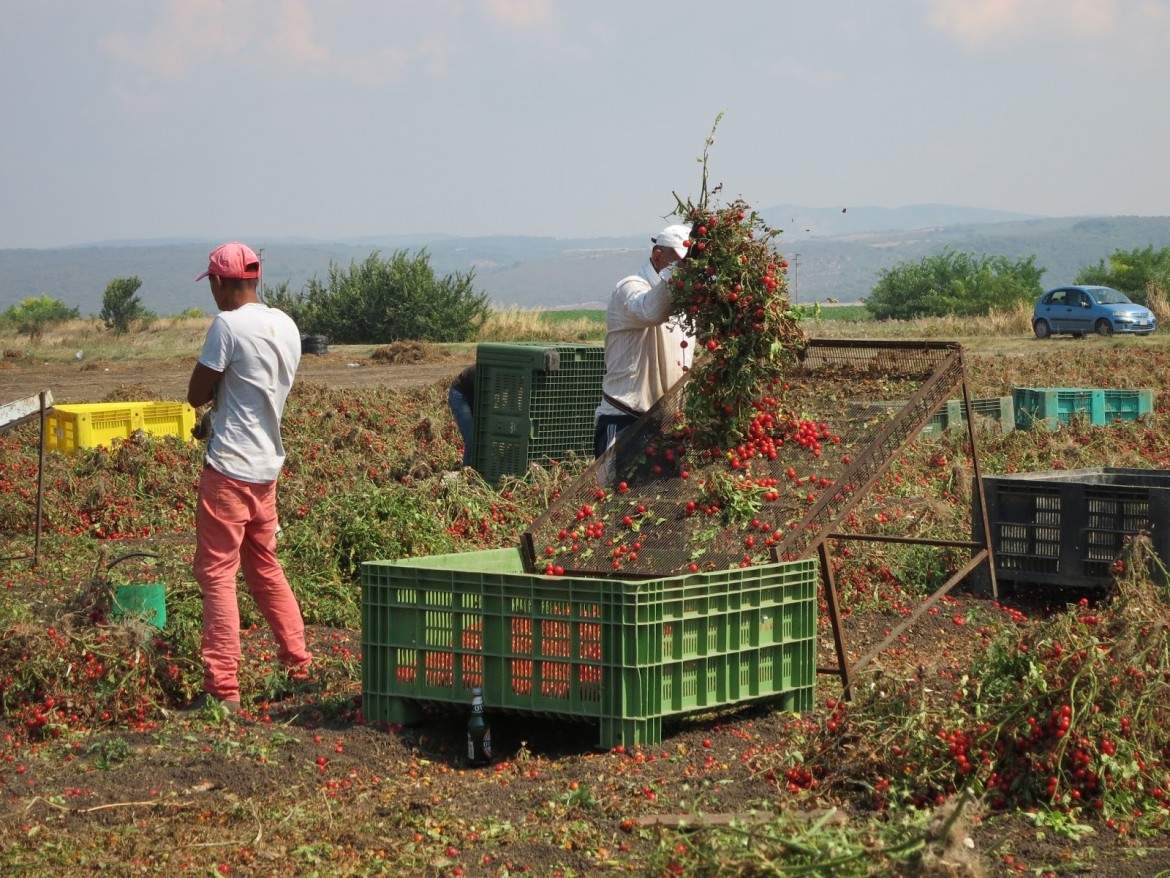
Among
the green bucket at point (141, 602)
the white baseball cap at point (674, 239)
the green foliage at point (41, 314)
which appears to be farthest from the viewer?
the green foliage at point (41, 314)

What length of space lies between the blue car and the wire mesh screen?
29.0 metres

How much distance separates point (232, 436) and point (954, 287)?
1966 inches

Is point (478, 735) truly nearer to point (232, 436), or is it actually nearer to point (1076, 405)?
point (232, 436)

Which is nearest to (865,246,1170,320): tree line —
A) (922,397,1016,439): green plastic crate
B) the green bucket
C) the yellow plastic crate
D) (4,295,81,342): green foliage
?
(922,397,1016,439): green plastic crate

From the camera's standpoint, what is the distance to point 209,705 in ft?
19.4

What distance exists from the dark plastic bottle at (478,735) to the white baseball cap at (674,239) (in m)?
2.65

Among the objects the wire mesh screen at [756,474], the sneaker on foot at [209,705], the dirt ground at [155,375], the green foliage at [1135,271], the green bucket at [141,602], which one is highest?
the green foliage at [1135,271]

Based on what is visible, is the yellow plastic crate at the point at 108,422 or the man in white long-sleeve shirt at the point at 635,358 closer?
the man in white long-sleeve shirt at the point at 635,358

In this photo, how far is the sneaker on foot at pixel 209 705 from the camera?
5861mm

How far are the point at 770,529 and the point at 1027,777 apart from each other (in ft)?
5.39

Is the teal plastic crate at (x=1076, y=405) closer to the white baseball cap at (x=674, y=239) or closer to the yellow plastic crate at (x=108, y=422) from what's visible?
the white baseball cap at (x=674, y=239)

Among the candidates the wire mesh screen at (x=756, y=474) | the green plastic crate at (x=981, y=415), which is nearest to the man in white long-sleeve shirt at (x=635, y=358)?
the wire mesh screen at (x=756, y=474)

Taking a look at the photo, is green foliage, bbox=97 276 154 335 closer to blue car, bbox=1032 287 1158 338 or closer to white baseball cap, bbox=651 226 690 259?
blue car, bbox=1032 287 1158 338

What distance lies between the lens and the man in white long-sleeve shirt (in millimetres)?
7266
